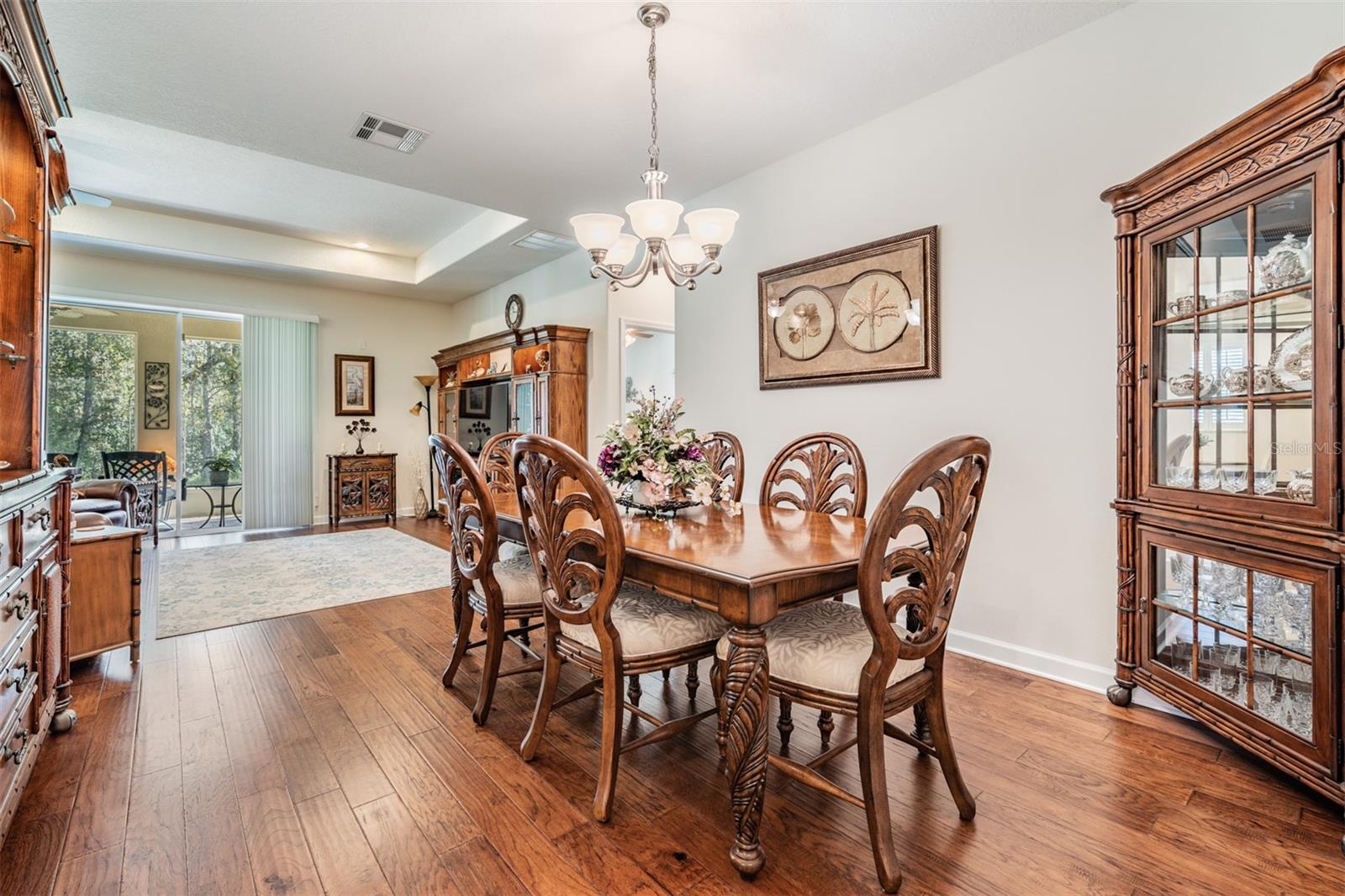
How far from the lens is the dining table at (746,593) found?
140 cm

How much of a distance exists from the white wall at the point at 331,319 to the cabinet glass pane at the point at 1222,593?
7.50m

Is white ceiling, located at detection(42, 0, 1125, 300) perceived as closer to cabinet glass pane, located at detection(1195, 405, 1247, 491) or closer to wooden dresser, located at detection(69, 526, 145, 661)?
cabinet glass pane, located at detection(1195, 405, 1247, 491)

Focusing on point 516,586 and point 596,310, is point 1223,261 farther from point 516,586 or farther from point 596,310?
point 596,310

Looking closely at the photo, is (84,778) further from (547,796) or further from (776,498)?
(776,498)

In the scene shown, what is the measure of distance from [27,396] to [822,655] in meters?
2.53

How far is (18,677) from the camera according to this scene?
64.4 inches

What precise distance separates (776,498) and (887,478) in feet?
2.33

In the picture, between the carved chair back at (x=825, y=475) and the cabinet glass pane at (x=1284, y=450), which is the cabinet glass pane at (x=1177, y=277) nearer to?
the cabinet glass pane at (x=1284, y=450)

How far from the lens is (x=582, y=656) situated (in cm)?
177

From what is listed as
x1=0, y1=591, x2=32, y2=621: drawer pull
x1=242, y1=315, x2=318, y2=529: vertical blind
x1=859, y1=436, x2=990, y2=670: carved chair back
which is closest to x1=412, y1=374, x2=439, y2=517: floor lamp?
x1=242, y1=315, x2=318, y2=529: vertical blind

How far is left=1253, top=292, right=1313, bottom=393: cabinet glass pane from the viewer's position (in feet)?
5.53

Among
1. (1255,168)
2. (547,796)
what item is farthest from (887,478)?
(547,796)

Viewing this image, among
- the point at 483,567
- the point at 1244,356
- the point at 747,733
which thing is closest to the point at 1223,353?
the point at 1244,356

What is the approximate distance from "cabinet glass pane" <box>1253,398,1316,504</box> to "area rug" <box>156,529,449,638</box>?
162 inches
